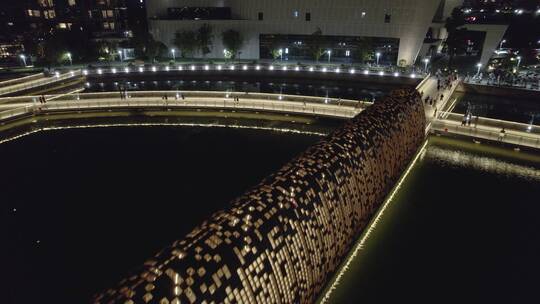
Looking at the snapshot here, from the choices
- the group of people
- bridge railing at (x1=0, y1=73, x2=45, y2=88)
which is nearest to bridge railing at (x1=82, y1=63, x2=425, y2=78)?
bridge railing at (x1=0, y1=73, x2=45, y2=88)

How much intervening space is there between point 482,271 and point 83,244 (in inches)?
821

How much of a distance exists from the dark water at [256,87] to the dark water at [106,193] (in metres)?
23.0

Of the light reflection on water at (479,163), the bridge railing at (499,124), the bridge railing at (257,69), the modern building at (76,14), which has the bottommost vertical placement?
the light reflection on water at (479,163)

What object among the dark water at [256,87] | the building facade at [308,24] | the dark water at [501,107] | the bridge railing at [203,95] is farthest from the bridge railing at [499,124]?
the building facade at [308,24]

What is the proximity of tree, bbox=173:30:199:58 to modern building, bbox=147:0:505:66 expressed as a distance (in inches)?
136

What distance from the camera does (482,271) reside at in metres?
17.5

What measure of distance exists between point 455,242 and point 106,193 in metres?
22.0

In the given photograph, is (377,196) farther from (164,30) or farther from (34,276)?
(164,30)

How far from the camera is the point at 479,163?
2834 centimetres

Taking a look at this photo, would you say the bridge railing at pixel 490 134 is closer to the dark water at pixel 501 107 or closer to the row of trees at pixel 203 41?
the dark water at pixel 501 107

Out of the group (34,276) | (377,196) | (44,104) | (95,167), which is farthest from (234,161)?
(44,104)

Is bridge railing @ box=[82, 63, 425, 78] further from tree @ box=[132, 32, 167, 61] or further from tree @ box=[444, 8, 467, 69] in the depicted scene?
tree @ box=[132, 32, 167, 61]

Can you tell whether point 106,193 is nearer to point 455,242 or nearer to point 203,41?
point 455,242

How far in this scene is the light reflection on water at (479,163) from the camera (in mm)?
26766
